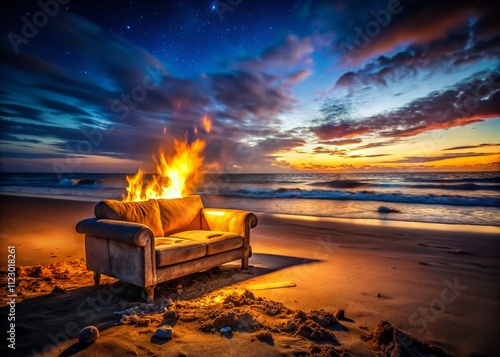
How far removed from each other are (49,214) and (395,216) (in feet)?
44.1

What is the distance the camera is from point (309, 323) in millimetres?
2703

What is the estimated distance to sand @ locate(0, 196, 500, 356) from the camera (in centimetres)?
242

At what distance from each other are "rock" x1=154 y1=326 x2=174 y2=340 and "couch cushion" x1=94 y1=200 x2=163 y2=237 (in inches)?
76.0

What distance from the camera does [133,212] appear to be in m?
4.20

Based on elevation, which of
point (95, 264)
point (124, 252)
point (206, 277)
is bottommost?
point (206, 277)

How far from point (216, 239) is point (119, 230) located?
1434 mm

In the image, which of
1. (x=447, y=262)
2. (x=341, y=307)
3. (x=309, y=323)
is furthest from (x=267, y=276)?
(x=447, y=262)

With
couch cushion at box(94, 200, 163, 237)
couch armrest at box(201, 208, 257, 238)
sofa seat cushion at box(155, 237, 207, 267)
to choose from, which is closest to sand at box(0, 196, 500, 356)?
sofa seat cushion at box(155, 237, 207, 267)

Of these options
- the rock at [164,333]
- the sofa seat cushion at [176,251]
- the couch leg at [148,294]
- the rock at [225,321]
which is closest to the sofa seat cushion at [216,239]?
the sofa seat cushion at [176,251]

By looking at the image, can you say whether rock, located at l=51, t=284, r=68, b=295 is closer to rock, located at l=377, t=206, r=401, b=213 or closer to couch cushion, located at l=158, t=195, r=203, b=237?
couch cushion, located at l=158, t=195, r=203, b=237

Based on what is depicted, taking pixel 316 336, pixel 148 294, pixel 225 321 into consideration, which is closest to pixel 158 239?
pixel 148 294

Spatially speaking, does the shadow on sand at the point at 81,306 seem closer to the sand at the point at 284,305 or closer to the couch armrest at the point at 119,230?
the sand at the point at 284,305

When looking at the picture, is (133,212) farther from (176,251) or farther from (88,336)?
(88,336)

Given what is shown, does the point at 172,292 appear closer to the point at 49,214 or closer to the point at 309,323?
the point at 309,323
